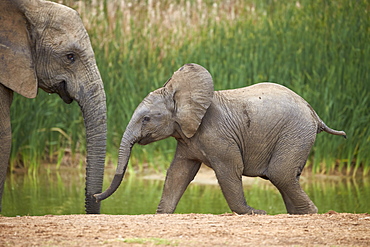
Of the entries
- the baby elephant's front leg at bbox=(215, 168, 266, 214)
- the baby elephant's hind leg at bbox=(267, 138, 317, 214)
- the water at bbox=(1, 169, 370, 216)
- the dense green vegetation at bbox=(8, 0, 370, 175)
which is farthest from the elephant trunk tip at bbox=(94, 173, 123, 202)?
the dense green vegetation at bbox=(8, 0, 370, 175)

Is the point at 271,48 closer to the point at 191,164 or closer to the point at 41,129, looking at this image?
the point at 41,129

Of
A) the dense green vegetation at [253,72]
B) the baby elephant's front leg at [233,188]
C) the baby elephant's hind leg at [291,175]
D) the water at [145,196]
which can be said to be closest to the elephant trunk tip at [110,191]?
the baby elephant's front leg at [233,188]

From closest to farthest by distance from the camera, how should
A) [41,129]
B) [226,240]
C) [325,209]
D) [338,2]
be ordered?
[226,240], [325,209], [41,129], [338,2]

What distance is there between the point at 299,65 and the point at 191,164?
18.0 ft

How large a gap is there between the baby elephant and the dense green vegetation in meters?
4.31

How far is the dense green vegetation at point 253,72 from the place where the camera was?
12477mm

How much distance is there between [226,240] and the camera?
5.55m

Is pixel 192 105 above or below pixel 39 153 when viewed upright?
above

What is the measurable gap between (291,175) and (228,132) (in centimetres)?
77

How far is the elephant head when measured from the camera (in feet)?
25.4

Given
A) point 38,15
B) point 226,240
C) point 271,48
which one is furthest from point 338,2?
point 226,240

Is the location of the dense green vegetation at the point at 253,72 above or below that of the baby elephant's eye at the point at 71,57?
below

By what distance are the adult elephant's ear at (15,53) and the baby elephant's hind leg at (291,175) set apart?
2.51 metres

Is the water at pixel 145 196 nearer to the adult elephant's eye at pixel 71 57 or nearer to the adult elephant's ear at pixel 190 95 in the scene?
the adult elephant's ear at pixel 190 95
